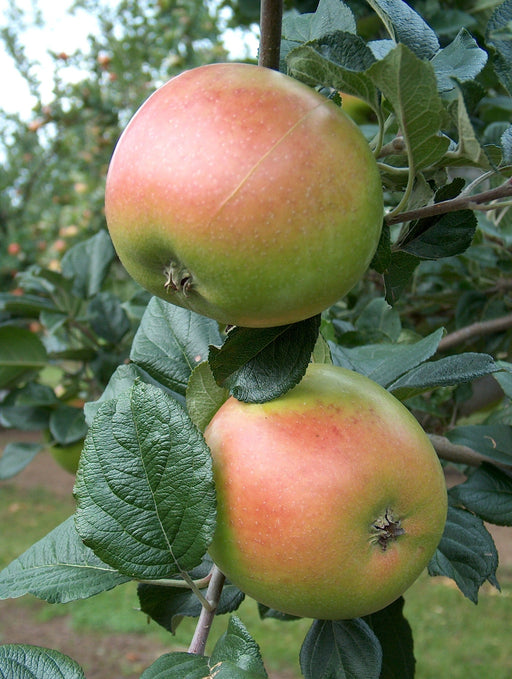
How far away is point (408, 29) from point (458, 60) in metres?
0.05

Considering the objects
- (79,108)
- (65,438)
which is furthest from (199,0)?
(65,438)

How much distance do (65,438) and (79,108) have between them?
307 centimetres

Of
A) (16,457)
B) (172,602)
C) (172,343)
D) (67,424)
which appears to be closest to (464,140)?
(172,343)

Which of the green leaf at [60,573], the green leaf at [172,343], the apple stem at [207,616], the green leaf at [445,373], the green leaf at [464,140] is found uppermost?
the green leaf at [464,140]

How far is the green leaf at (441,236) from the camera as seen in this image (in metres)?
0.59

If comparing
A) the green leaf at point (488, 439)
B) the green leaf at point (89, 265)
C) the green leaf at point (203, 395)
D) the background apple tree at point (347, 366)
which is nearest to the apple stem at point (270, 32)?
the background apple tree at point (347, 366)

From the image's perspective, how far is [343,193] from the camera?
1.48ft

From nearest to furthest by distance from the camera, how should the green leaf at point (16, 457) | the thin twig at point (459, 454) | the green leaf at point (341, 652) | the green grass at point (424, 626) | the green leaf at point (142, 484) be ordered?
the green leaf at point (142, 484) < the green leaf at point (341, 652) < the thin twig at point (459, 454) < the green leaf at point (16, 457) < the green grass at point (424, 626)

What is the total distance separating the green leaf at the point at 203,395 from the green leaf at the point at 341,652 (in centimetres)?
26

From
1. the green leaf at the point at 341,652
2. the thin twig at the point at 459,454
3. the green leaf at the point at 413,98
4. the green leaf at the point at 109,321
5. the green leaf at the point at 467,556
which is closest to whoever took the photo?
the green leaf at the point at 413,98

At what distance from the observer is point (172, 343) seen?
755mm

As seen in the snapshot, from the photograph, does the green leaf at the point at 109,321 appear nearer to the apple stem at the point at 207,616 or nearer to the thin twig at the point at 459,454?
the thin twig at the point at 459,454

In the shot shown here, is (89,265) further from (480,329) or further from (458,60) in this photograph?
(458,60)

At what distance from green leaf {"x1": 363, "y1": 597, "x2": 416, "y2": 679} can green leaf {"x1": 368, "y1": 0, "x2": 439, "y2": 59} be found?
1.99 ft
